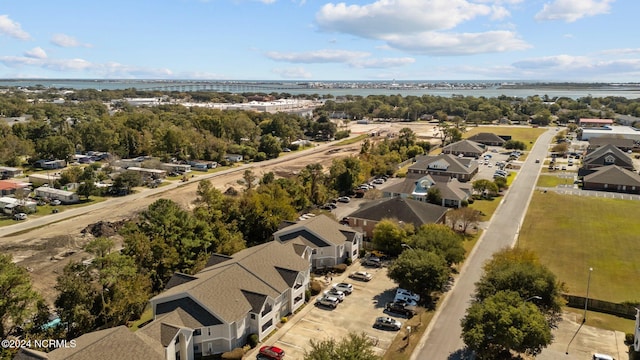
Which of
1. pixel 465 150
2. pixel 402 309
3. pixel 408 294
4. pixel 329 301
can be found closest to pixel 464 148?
pixel 465 150

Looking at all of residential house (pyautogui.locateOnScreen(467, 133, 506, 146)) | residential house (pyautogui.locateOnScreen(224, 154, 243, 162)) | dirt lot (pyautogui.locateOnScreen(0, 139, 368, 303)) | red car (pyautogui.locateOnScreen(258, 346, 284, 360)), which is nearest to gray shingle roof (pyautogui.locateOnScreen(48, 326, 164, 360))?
red car (pyautogui.locateOnScreen(258, 346, 284, 360))

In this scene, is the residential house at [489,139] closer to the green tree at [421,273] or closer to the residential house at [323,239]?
the residential house at [323,239]

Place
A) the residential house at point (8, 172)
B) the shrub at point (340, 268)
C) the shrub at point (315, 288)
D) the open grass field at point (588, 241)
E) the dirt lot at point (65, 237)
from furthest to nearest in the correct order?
the residential house at point (8, 172) < the dirt lot at point (65, 237) < the shrub at point (340, 268) < the open grass field at point (588, 241) < the shrub at point (315, 288)

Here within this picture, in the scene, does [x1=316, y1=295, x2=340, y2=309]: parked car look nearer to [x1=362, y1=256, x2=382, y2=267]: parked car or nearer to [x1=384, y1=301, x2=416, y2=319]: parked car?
[x1=384, y1=301, x2=416, y2=319]: parked car

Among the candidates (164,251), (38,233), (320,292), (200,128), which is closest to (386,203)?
(320,292)

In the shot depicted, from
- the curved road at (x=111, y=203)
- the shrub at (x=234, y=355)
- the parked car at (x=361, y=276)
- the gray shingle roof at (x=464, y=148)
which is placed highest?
the gray shingle roof at (x=464, y=148)

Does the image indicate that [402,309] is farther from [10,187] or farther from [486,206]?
[10,187]

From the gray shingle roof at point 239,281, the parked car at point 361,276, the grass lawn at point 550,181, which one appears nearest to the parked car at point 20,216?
the gray shingle roof at point 239,281
